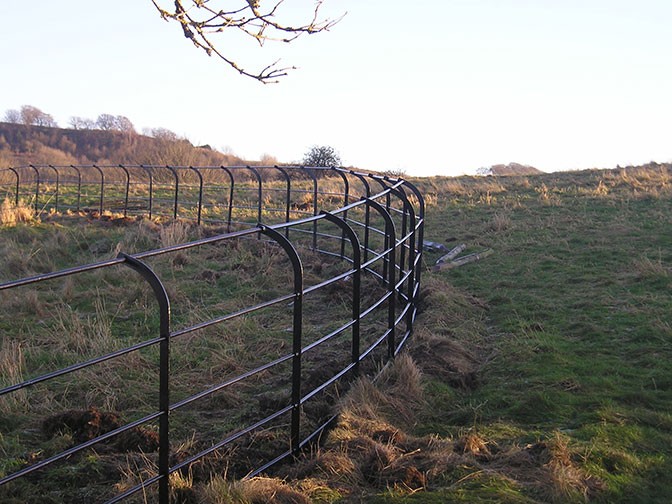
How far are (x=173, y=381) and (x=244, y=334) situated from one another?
4.83ft

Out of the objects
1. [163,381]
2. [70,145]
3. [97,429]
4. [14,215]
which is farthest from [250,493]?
[70,145]

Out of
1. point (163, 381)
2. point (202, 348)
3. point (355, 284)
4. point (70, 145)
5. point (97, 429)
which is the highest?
point (70, 145)

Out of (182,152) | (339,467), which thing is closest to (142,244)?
(339,467)

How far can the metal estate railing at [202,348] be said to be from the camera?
4.12m

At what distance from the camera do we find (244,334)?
773 centimetres

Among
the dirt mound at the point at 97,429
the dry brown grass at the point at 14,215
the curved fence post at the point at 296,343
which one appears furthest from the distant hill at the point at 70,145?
the curved fence post at the point at 296,343

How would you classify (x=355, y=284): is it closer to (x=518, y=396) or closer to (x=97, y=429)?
(x=518, y=396)

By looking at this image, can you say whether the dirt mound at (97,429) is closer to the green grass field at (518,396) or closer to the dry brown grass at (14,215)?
the green grass field at (518,396)

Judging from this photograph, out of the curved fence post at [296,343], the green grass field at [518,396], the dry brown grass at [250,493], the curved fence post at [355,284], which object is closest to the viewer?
the dry brown grass at [250,493]

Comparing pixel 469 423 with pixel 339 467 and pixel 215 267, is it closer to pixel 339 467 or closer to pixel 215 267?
pixel 339 467

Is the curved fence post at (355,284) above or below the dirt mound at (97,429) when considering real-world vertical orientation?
above

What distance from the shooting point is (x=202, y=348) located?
23.5ft

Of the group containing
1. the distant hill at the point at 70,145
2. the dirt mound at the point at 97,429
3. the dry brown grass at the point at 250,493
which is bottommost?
the dirt mound at the point at 97,429

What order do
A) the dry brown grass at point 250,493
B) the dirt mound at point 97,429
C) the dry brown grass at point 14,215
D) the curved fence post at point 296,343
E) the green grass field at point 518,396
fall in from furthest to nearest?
the dry brown grass at point 14,215, the dirt mound at point 97,429, the curved fence post at point 296,343, the green grass field at point 518,396, the dry brown grass at point 250,493
